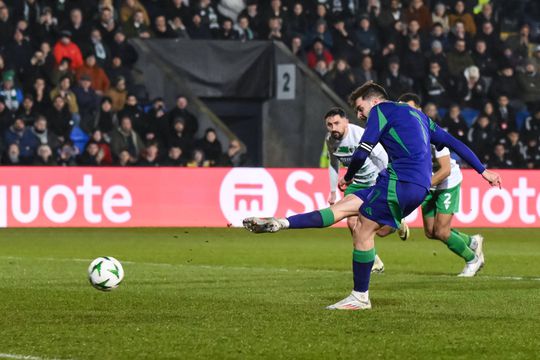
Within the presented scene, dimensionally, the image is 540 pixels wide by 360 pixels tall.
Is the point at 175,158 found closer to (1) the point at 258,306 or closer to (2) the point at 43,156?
(2) the point at 43,156

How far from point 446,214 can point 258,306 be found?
4.36 meters

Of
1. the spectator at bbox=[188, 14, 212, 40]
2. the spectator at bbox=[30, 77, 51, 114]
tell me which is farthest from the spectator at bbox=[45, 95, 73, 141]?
the spectator at bbox=[188, 14, 212, 40]

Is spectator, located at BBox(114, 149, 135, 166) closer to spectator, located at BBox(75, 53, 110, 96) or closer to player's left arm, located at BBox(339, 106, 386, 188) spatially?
spectator, located at BBox(75, 53, 110, 96)

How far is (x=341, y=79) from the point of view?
26.4 m

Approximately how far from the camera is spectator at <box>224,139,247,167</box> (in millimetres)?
24266

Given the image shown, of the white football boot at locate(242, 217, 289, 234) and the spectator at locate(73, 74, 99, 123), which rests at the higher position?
the spectator at locate(73, 74, 99, 123)

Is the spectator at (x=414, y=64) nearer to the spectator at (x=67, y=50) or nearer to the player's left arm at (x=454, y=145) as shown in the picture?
the spectator at (x=67, y=50)

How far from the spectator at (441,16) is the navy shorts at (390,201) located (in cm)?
1909

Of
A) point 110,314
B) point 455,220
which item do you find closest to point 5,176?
point 455,220

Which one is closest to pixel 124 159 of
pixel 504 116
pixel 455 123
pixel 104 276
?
pixel 455 123

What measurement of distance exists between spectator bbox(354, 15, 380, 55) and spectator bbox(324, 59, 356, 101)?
3.63 ft

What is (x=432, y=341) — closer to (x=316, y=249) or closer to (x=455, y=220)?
(x=316, y=249)

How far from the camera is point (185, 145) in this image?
24.0 meters

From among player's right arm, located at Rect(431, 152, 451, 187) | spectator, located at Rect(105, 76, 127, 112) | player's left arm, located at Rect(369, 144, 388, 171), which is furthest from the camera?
spectator, located at Rect(105, 76, 127, 112)
